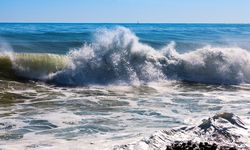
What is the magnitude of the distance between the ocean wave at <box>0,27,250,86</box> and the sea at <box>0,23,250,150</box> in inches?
1.5

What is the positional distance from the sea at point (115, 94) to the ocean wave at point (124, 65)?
4 cm

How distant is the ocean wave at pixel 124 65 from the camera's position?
16.2m

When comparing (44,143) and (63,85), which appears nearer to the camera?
(44,143)

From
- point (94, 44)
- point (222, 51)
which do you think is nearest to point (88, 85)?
point (94, 44)

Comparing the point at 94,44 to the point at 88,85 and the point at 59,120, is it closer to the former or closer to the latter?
the point at 88,85

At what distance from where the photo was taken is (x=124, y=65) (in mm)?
16984

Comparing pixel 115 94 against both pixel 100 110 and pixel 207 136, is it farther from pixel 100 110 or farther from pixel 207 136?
pixel 207 136

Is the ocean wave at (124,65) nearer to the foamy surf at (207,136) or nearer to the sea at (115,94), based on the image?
the sea at (115,94)

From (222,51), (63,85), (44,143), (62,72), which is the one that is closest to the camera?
(44,143)

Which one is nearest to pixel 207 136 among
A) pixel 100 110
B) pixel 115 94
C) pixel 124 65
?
pixel 100 110

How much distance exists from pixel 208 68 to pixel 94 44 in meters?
4.74

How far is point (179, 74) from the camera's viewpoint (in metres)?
17.6

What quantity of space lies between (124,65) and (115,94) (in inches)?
151

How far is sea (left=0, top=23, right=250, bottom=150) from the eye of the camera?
26.1 ft
